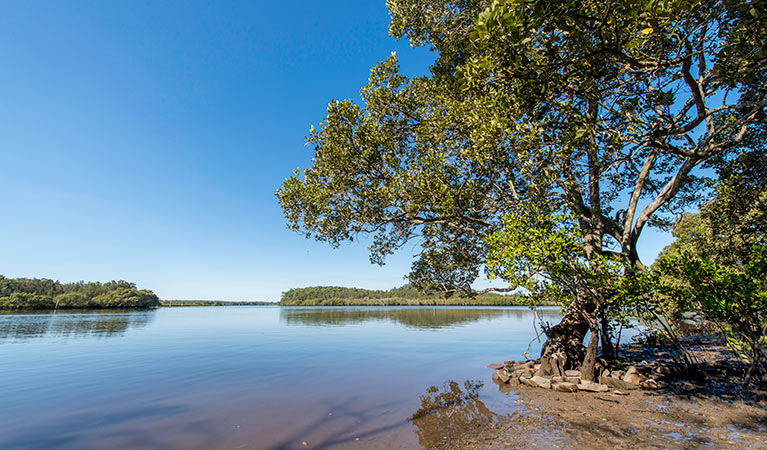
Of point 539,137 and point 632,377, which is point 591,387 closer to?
point 632,377

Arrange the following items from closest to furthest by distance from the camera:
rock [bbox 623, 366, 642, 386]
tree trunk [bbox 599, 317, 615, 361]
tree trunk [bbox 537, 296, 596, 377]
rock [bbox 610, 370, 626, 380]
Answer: rock [bbox 623, 366, 642, 386] → rock [bbox 610, 370, 626, 380] → tree trunk [bbox 537, 296, 596, 377] → tree trunk [bbox 599, 317, 615, 361]

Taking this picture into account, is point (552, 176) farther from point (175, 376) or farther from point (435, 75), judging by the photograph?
point (175, 376)

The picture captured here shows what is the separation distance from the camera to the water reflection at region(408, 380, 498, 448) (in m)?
8.20

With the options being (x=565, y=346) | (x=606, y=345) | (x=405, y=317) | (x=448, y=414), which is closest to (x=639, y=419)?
(x=448, y=414)

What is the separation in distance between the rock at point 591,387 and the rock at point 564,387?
23 cm

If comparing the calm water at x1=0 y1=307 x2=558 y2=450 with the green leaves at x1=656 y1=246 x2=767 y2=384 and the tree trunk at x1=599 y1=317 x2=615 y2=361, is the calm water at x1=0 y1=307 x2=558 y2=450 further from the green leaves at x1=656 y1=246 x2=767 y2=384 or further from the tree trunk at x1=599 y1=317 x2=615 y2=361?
the green leaves at x1=656 y1=246 x2=767 y2=384

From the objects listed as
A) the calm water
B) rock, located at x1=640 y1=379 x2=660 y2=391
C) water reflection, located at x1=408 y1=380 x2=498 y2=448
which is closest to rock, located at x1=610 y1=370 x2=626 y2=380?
rock, located at x1=640 y1=379 x2=660 y2=391

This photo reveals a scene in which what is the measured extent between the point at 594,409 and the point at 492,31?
1054cm

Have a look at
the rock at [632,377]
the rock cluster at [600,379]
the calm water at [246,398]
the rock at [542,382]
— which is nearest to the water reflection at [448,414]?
the calm water at [246,398]

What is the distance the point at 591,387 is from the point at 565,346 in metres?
2.55

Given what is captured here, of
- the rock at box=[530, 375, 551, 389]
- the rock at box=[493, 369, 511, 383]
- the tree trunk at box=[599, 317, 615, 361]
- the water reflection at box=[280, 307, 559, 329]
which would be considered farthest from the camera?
the water reflection at box=[280, 307, 559, 329]

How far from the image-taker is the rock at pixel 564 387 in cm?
1126

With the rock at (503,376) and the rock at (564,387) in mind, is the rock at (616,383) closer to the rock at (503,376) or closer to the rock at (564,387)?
the rock at (564,387)

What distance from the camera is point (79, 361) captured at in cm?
2038
